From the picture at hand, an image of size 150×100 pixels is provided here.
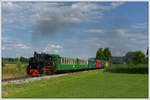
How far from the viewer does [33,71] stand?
28.1 meters

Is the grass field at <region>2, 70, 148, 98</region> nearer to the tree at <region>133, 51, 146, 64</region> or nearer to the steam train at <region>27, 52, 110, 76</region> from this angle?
the steam train at <region>27, 52, 110, 76</region>

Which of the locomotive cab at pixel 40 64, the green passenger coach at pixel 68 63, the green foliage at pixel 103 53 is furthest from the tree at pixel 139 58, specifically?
the green foliage at pixel 103 53

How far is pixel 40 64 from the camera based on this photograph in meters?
28.4

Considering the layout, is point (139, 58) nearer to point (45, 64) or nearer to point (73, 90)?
point (45, 64)

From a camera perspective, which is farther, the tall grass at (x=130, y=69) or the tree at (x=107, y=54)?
the tree at (x=107, y=54)

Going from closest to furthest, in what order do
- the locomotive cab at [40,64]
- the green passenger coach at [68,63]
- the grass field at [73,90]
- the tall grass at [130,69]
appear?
the grass field at [73,90] < the locomotive cab at [40,64] < the green passenger coach at [68,63] < the tall grass at [130,69]

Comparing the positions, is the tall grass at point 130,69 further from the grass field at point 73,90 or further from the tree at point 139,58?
the grass field at point 73,90

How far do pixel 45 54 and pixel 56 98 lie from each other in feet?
56.5

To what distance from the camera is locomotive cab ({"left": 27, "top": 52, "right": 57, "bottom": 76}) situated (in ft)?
92.2

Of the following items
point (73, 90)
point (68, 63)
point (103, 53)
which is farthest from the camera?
point (103, 53)

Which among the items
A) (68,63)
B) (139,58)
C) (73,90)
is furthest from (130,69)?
(73,90)

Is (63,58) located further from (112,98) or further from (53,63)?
(112,98)

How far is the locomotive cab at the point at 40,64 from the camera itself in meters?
28.1

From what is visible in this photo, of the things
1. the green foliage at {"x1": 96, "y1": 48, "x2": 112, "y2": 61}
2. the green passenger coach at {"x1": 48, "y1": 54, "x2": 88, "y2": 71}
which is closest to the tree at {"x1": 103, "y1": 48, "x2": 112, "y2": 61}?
the green foliage at {"x1": 96, "y1": 48, "x2": 112, "y2": 61}
